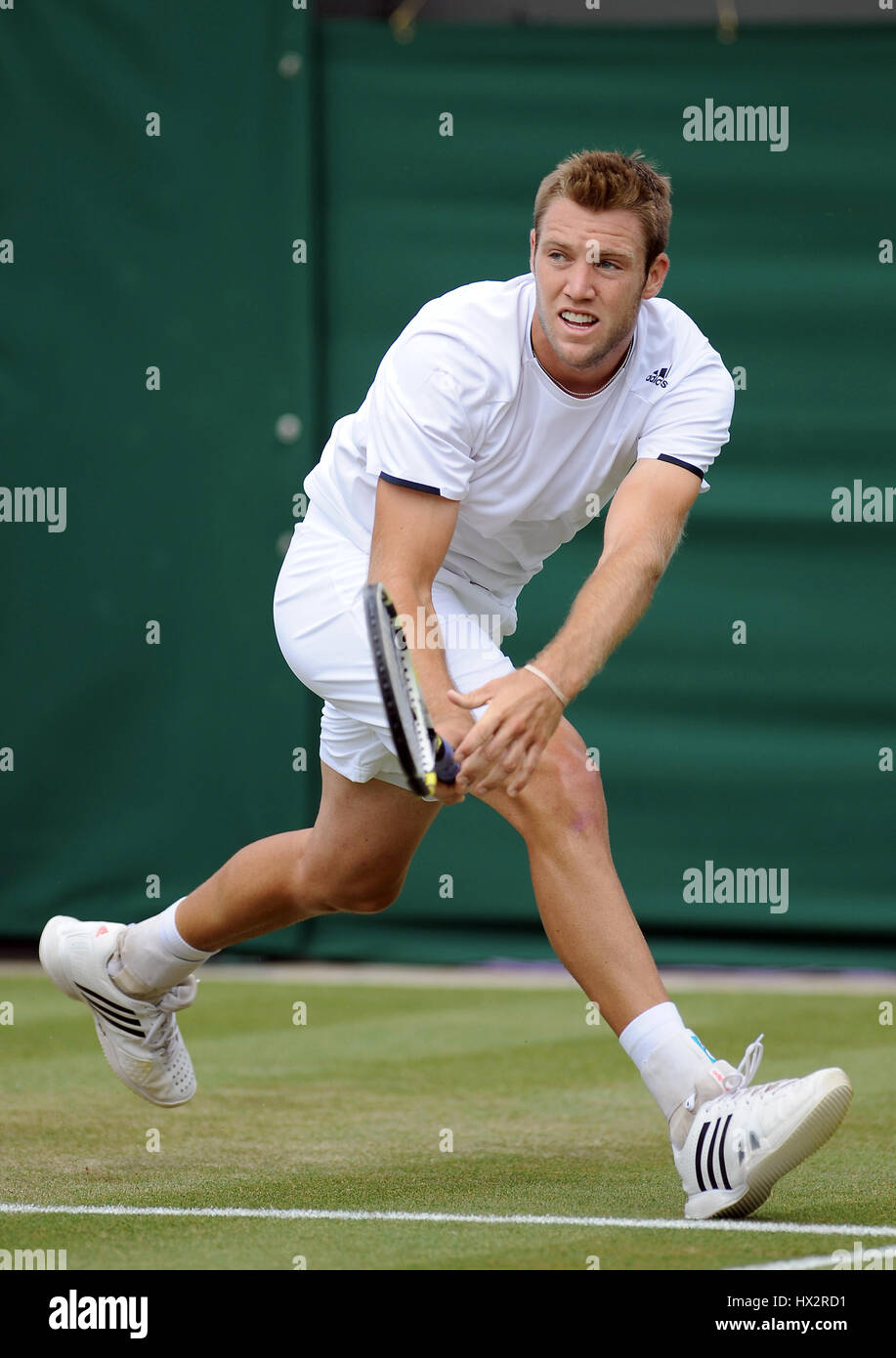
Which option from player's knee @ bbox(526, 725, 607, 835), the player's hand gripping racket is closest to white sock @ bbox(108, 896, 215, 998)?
player's knee @ bbox(526, 725, 607, 835)

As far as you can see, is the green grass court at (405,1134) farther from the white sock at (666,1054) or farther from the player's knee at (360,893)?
the player's knee at (360,893)

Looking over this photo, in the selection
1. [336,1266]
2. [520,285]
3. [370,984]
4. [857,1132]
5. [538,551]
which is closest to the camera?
[336,1266]

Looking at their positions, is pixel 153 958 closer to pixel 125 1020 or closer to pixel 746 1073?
pixel 125 1020

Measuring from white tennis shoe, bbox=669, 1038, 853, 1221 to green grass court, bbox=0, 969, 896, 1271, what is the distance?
0.26 ft

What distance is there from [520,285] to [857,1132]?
6.67 ft

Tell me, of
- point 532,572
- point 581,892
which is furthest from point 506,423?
point 581,892

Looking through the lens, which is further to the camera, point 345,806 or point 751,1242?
point 345,806

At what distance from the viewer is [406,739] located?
3.21 metres

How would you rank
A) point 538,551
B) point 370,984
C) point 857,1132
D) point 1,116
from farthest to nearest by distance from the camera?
point 1,116 → point 370,984 → point 857,1132 → point 538,551

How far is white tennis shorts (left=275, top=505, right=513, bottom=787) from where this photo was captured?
3.74 metres

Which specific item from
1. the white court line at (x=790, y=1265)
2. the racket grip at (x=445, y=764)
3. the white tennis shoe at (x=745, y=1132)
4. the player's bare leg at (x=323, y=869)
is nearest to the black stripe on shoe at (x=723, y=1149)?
the white tennis shoe at (x=745, y=1132)

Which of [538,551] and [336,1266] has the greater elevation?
[538,551]

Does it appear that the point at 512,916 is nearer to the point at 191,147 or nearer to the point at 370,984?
the point at 370,984

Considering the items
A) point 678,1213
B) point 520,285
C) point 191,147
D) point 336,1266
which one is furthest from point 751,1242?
point 191,147
